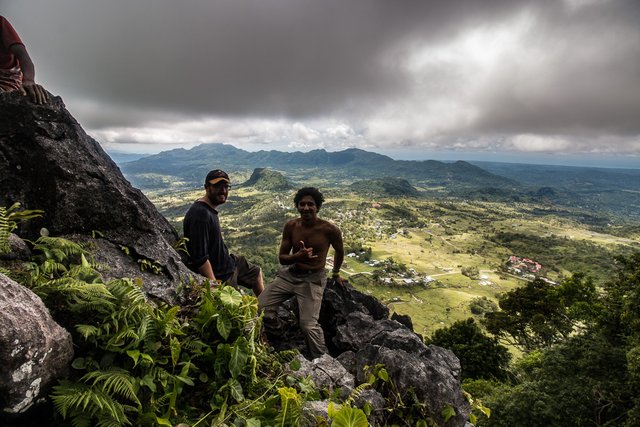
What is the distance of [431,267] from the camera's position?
531 ft

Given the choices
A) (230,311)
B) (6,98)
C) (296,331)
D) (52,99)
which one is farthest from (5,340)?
(296,331)

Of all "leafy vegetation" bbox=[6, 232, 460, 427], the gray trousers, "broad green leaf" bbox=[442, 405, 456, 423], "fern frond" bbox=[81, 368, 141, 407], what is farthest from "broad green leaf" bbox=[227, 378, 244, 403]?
the gray trousers

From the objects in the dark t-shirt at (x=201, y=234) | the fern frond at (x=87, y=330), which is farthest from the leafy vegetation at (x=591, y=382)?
the fern frond at (x=87, y=330)

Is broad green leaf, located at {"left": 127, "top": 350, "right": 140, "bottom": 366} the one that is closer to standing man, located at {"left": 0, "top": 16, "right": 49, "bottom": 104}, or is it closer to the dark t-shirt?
the dark t-shirt

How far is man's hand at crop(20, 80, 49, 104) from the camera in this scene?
5.32 meters

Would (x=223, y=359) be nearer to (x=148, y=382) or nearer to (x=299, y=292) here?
(x=148, y=382)

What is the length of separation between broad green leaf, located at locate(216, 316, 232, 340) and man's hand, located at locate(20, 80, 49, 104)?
18.1 feet

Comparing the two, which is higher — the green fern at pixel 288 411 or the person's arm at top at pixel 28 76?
the person's arm at top at pixel 28 76

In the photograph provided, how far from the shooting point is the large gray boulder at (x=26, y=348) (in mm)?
2318

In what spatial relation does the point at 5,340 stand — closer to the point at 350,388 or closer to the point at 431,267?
the point at 350,388

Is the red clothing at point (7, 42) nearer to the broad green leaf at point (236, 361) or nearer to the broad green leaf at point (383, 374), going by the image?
the broad green leaf at point (236, 361)

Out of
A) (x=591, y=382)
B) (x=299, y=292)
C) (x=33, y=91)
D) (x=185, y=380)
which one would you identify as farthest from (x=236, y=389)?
(x=591, y=382)

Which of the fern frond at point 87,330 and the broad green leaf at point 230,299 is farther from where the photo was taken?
the broad green leaf at point 230,299

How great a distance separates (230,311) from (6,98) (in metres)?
5.66
